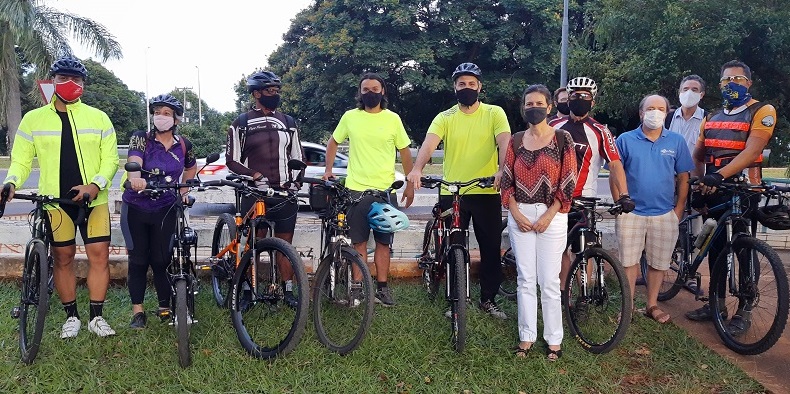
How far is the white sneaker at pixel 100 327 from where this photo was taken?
13.4 ft

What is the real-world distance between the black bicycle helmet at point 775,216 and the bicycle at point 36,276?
483cm

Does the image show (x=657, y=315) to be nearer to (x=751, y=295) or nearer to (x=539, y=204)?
(x=751, y=295)

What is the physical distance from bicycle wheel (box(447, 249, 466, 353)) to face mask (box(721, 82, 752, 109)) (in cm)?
246

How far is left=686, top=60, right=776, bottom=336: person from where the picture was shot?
13.7 ft

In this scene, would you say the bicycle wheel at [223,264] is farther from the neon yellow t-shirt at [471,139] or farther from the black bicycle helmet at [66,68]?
the neon yellow t-shirt at [471,139]

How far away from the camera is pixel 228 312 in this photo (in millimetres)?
4559

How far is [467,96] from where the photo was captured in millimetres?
4352

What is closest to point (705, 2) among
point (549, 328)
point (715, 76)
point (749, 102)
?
point (715, 76)

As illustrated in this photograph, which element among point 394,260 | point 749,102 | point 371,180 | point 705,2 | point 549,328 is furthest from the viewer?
point 705,2

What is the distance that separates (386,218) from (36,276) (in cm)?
243

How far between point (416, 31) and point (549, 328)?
2129cm

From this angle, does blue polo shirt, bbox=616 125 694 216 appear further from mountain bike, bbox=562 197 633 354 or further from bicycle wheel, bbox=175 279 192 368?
bicycle wheel, bbox=175 279 192 368

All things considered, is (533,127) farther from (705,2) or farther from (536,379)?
(705,2)

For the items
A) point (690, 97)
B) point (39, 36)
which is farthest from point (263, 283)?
point (39, 36)
